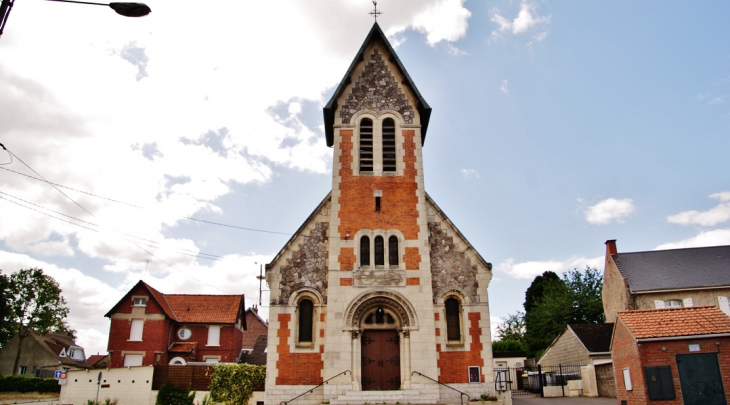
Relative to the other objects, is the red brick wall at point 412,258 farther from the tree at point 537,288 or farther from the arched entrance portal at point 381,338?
the tree at point 537,288

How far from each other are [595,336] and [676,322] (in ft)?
61.8

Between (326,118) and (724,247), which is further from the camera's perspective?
(724,247)

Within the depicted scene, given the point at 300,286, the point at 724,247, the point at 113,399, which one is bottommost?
the point at 113,399

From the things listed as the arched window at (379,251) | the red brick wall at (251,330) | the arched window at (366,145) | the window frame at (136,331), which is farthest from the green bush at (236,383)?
the red brick wall at (251,330)

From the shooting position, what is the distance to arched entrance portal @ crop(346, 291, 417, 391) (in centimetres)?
2073

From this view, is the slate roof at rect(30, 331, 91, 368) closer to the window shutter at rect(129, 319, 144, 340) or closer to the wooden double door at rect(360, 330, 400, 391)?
the window shutter at rect(129, 319, 144, 340)

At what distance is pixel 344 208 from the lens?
74.2 feet

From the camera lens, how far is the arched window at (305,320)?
21531 millimetres

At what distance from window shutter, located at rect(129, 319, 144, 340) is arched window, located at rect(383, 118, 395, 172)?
26.8 metres

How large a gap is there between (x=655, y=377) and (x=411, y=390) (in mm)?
Result: 8203

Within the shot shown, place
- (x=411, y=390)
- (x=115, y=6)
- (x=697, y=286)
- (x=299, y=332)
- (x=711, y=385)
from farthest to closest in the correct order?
1. (x=697, y=286)
2. (x=299, y=332)
3. (x=411, y=390)
4. (x=711, y=385)
5. (x=115, y=6)

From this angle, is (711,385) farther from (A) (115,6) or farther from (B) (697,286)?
(B) (697,286)

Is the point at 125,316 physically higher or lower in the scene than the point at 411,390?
higher

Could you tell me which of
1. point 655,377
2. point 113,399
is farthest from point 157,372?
point 655,377
